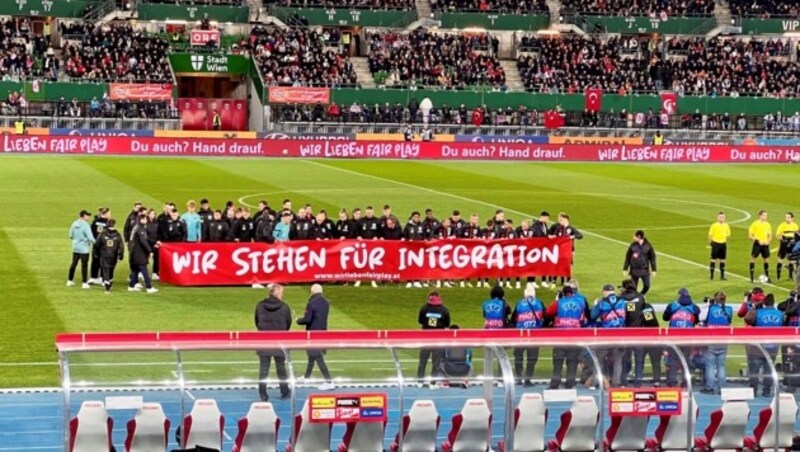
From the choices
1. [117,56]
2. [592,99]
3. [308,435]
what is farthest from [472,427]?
[592,99]

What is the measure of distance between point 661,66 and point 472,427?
2812 inches

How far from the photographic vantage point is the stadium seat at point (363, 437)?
14617 millimetres

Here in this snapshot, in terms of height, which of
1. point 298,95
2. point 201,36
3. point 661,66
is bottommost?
point 298,95

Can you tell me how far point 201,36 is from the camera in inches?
3068

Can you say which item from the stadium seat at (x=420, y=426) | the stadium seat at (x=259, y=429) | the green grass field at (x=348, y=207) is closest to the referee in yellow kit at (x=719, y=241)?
the green grass field at (x=348, y=207)

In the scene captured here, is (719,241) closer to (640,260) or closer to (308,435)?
(640,260)

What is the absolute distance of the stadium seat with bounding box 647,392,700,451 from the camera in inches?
590

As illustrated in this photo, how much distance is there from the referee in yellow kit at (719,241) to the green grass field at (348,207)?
0.38 meters

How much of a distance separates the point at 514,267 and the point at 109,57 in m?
49.9

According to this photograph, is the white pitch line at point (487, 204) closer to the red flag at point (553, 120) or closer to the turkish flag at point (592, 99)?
the red flag at point (553, 120)

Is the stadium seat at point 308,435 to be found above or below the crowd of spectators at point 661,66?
below

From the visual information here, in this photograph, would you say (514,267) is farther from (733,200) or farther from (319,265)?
(733,200)

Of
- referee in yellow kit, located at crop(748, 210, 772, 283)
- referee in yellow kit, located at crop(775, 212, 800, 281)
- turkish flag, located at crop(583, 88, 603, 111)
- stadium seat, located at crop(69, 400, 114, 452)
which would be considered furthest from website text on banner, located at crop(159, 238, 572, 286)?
turkish flag, located at crop(583, 88, 603, 111)

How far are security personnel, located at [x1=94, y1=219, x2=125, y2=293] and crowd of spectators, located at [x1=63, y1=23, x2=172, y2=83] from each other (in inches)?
1844
